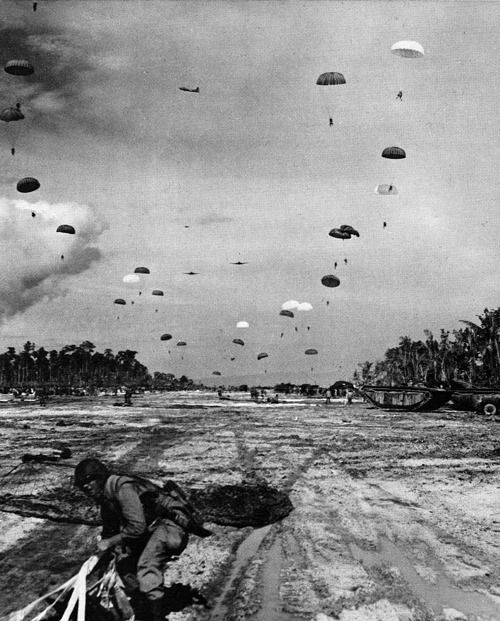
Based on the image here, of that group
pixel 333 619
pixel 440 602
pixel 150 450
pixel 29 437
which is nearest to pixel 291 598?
pixel 333 619

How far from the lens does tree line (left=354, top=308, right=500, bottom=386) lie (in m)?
49.9

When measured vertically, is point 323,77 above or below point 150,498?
above

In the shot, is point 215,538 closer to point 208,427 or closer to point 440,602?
point 440,602

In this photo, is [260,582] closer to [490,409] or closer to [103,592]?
[103,592]

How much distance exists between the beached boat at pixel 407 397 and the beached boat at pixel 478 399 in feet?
2.05

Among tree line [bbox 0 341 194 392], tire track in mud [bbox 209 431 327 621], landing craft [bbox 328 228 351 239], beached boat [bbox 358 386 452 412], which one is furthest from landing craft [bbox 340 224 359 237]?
tree line [bbox 0 341 194 392]

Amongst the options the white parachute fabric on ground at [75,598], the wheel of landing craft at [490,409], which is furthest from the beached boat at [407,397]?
the white parachute fabric on ground at [75,598]

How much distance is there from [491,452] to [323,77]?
15.8 meters

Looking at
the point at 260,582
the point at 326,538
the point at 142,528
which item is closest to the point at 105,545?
the point at 142,528

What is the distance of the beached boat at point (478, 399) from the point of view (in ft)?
107

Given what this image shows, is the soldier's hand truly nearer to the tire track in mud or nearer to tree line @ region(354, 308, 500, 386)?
the tire track in mud

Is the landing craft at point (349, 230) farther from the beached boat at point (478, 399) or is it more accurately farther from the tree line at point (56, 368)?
Answer: the tree line at point (56, 368)

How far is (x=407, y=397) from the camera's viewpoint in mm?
35500

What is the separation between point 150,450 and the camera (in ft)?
56.0
